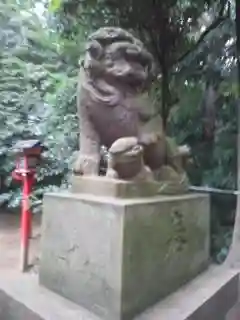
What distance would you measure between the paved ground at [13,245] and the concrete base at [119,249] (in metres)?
0.47

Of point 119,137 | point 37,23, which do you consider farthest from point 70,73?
point 119,137

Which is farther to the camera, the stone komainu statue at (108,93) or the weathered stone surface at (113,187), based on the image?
the stone komainu statue at (108,93)

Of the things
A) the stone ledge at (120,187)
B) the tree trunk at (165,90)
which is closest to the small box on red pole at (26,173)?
the stone ledge at (120,187)

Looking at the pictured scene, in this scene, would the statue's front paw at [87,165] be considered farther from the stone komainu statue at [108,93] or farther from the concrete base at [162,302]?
the concrete base at [162,302]

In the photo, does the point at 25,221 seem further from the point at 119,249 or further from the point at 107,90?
the point at 119,249

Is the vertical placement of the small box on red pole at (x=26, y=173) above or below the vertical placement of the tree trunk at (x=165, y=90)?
below

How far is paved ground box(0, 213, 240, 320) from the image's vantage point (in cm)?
352

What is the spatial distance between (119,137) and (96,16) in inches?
94.5

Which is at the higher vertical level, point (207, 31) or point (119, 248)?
point (207, 31)

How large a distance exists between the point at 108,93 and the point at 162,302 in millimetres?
1271

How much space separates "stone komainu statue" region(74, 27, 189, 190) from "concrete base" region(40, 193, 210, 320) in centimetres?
37

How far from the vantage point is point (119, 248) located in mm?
2150

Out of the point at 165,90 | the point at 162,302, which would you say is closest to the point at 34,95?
the point at 165,90

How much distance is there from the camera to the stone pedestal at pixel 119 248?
2184 mm
